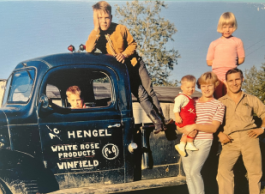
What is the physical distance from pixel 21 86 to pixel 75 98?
0.66 meters

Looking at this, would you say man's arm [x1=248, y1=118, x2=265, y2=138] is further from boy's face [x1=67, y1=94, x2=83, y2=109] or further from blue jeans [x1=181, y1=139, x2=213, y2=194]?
boy's face [x1=67, y1=94, x2=83, y2=109]

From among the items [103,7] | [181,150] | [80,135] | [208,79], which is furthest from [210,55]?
[80,135]

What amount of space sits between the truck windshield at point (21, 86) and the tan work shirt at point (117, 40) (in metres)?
0.86

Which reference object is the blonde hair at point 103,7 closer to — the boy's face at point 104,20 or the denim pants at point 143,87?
the boy's face at point 104,20

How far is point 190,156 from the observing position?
286 cm

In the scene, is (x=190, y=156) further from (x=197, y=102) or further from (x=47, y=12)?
(x=47, y=12)

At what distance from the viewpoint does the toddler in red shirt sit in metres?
2.78

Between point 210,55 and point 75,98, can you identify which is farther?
point 210,55

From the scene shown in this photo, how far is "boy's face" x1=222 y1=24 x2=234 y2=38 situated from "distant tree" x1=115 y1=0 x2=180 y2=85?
2.29ft

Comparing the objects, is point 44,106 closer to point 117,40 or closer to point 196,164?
point 117,40

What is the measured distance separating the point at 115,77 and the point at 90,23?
2.99ft

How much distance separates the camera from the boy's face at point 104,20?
10.3ft

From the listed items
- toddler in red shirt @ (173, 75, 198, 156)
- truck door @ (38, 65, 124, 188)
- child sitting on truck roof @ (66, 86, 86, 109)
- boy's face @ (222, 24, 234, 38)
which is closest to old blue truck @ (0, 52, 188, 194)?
truck door @ (38, 65, 124, 188)

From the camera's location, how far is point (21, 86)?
2.85 meters
